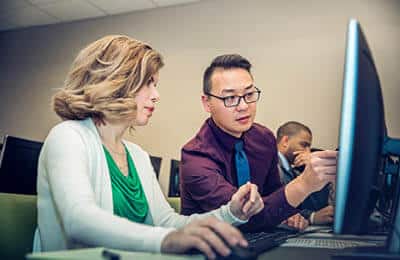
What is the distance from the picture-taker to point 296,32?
293 cm

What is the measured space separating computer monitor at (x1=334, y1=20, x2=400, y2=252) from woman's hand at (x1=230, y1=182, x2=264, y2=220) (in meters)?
0.31

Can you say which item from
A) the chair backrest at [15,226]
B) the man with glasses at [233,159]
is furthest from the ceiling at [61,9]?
the chair backrest at [15,226]

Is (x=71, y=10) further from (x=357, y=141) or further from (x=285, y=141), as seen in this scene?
(x=357, y=141)

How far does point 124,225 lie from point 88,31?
109 inches

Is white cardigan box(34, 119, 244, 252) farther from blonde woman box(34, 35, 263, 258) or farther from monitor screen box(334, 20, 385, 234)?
monitor screen box(334, 20, 385, 234)

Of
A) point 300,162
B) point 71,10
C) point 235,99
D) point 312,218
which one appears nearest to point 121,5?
point 71,10

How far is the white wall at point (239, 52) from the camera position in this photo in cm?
280

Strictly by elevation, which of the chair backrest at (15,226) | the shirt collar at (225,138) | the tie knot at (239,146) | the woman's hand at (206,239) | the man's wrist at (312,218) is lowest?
the man's wrist at (312,218)

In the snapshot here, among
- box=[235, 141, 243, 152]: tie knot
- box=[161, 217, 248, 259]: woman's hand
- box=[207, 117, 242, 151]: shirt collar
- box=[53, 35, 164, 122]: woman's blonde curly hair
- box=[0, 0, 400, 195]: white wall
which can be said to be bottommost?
box=[161, 217, 248, 259]: woman's hand

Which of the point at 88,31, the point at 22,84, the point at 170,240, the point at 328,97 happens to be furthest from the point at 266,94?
the point at 170,240

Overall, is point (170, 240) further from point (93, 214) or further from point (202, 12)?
point (202, 12)

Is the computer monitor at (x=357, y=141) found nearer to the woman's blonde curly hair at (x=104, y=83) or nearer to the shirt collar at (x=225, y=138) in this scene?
the woman's blonde curly hair at (x=104, y=83)

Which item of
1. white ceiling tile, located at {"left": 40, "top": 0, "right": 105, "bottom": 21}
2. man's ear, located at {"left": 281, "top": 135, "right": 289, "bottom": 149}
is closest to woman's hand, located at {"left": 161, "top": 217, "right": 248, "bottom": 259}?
man's ear, located at {"left": 281, "top": 135, "right": 289, "bottom": 149}

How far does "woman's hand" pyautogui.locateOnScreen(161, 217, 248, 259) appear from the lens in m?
0.47
